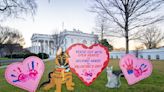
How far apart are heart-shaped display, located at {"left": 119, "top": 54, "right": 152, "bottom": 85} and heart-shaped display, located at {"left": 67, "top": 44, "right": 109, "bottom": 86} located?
0.63m

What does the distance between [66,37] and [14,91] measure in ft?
177

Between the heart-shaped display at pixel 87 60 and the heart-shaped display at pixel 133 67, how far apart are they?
2.05 feet

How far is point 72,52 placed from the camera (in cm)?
733

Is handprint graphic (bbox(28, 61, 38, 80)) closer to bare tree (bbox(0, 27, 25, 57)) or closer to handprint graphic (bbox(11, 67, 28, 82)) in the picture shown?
handprint graphic (bbox(11, 67, 28, 82))

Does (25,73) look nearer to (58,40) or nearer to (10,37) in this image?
(58,40)

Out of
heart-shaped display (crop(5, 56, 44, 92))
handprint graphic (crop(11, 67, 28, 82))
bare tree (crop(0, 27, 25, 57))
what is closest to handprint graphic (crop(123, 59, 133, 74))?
heart-shaped display (crop(5, 56, 44, 92))

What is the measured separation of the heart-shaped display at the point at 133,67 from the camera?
7625 mm

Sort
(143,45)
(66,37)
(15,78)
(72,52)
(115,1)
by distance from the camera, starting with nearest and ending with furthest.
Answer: (15,78)
(72,52)
(115,1)
(66,37)
(143,45)

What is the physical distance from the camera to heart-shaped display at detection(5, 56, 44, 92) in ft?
21.1

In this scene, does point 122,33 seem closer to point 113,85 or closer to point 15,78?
point 113,85

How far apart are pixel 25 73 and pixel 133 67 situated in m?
3.47

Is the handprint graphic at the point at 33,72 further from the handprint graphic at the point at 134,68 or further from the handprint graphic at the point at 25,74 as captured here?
the handprint graphic at the point at 134,68


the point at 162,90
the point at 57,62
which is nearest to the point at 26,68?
the point at 57,62

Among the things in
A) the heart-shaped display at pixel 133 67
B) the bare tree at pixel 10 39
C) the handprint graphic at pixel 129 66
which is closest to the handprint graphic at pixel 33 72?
the heart-shaped display at pixel 133 67
